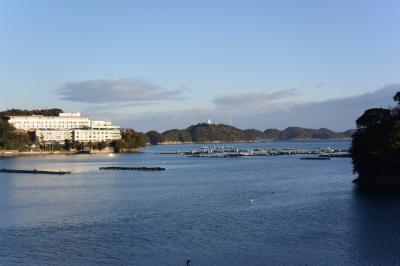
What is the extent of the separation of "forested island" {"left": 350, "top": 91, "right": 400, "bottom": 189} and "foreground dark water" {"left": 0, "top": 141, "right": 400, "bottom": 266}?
337 cm

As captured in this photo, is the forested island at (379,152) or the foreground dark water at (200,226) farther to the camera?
the forested island at (379,152)

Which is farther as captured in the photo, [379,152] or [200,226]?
[379,152]

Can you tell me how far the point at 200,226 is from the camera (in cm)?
3466

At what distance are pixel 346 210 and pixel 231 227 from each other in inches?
413

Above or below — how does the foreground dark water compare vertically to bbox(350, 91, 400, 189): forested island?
below

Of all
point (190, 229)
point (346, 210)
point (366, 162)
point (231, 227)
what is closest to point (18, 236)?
point (190, 229)

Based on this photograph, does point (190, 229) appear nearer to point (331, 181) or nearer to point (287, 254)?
point (287, 254)

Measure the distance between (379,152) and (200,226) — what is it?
28.3 metres

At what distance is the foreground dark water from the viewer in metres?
27.2

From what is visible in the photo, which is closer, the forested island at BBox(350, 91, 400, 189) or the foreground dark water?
the foreground dark water

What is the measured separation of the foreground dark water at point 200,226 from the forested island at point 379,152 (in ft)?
11.0

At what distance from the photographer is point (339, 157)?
12712 centimetres

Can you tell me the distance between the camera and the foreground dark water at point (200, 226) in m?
27.2

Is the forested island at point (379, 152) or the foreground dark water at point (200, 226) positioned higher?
the forested island at point (379, 152)
